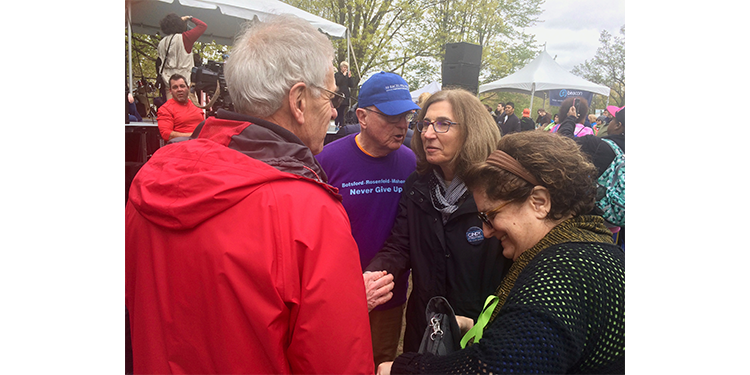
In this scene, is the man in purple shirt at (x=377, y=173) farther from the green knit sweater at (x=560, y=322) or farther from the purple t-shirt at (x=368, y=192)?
the green knit sweater at (x=560, y=322)

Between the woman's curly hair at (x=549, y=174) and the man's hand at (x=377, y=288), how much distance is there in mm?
665

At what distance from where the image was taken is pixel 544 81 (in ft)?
59.1

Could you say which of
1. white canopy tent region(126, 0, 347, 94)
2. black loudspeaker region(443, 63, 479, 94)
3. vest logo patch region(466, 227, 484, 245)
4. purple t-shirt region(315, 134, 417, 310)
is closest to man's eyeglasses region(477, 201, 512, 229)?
vest logo patch region(466, 227, 484, 245)

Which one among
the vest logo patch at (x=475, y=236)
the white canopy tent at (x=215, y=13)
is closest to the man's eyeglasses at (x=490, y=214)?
the vest logo patch at (x=475, y=236)

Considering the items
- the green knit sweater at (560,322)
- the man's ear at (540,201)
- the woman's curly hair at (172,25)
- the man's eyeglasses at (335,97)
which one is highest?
the woman's curly hair at (172,25)

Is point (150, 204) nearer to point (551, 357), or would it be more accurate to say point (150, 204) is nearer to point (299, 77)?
point (299, 77)

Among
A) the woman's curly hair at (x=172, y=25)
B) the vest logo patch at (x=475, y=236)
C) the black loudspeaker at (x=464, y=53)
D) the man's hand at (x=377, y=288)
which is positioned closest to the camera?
the man's hand at (x=377, y=288)

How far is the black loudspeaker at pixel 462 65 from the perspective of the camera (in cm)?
709

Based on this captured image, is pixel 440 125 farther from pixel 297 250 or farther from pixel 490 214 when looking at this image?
pixel 297 250

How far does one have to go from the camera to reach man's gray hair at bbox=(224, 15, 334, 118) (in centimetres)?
122

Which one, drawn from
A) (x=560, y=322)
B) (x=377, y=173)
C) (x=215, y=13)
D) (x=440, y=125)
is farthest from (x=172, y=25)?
(x=560, y=322)

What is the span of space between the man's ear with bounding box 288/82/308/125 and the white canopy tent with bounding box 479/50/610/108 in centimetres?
1841

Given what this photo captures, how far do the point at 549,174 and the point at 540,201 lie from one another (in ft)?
0.30

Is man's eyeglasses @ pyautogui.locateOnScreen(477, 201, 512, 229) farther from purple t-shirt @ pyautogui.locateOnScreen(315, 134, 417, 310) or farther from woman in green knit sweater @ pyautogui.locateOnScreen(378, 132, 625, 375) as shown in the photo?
purple t-shirt @ pyautogui.locateOnScreen(315, 134, 417, 310)
